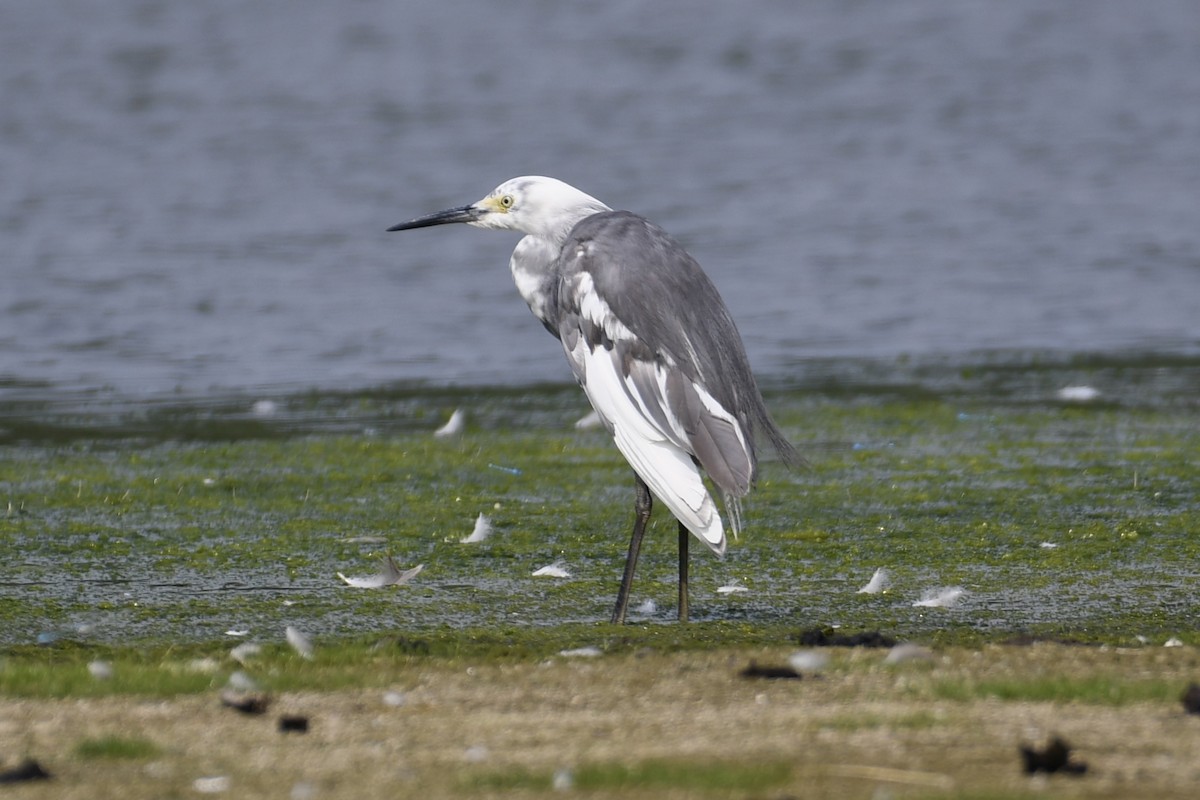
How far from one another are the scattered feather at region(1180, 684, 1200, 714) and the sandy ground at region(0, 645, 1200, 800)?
0.15 ft

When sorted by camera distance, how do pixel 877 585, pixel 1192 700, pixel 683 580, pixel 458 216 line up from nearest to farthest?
pixel 1192 700 → pixel 683 580 → pixel 877 585 → pixel 458 216

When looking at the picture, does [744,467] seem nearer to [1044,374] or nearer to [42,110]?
[1044,374]

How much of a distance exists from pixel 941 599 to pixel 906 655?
1.20 meters

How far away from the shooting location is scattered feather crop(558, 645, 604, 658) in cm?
554

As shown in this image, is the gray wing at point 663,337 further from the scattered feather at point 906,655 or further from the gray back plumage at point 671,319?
the scattered feather at point 906,655

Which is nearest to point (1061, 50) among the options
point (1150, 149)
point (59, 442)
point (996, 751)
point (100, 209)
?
point (1150, 149)

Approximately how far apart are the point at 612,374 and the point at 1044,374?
6236 mm

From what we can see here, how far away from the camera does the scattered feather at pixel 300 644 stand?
18.5 ft

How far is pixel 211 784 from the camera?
4.11 m

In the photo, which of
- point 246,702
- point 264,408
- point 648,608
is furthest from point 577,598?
point 264,408

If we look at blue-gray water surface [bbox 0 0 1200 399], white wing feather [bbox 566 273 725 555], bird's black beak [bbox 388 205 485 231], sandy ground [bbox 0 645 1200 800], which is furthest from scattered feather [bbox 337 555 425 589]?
blue-gray water surface [bbox 0 0 1200 399]

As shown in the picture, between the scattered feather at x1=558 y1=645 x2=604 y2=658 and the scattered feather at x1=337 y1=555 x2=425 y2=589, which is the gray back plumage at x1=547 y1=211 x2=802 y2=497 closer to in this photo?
the scattered feather at x1=558 y1=645 x2=604 y2=658

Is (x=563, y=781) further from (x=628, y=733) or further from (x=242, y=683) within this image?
(x=242, y=683)

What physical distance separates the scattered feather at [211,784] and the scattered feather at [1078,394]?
7.76 meters
